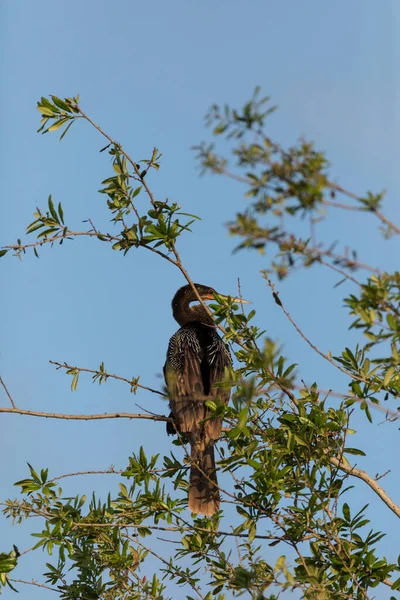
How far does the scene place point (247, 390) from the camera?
9.52ft

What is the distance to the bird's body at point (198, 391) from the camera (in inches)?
218

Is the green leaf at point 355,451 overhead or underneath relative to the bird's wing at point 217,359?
underneath

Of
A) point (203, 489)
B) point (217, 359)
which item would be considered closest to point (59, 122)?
point (217, 359)

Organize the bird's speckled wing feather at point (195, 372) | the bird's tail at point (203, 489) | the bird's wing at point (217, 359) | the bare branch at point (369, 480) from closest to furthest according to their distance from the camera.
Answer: the bare branch at point (369, 480) → the bird's tail at point (203, 489) → the bird's speckled wing feather at point (195, 372) → the bird's wing at point (217, 359)

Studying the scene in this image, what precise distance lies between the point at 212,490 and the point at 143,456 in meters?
0.69

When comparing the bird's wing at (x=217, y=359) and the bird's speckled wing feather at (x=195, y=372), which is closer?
the bird's speckled wing feather at (x=195, y=372)

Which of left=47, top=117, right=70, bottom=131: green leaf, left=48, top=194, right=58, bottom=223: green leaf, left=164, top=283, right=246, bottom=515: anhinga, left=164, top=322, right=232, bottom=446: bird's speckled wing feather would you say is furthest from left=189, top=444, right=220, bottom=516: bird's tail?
left=47, top=117, right=70, bottom=131: green leaf

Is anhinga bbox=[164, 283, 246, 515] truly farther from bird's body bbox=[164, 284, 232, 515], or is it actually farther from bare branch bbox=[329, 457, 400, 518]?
bare branch bbox=[329, 457, 400, 518]

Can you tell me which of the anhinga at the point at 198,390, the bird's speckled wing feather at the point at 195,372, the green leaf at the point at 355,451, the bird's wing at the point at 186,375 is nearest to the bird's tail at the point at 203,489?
the anhinga at the point at 198,390

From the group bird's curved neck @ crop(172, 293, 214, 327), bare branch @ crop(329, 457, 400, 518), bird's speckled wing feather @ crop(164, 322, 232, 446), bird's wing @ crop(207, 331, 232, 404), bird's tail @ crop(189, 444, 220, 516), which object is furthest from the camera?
bird's curved neck @ crop(172, 293, 214, 327)

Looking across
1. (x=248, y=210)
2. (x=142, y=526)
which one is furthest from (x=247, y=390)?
(x=142, y=526)

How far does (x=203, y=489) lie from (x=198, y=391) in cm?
96

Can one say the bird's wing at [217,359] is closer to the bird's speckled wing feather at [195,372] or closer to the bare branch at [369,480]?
the bird's speckled wing feather at [195,372]

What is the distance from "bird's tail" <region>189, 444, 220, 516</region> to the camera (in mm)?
5500
